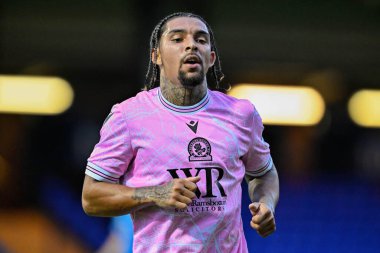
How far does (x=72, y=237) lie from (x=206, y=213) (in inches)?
204

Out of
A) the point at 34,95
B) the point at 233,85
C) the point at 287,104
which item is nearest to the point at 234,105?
the point at 233,85

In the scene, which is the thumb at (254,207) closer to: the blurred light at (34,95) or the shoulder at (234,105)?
the shoulder at (234,105)

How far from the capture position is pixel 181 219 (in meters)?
3.08

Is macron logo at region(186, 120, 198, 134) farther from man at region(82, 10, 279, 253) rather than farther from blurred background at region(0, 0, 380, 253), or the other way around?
blurred background at region(0, 0, 380, 253)

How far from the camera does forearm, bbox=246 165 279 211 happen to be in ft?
11.0

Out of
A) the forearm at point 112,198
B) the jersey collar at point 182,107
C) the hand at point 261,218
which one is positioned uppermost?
the jersey collar at point 182,107

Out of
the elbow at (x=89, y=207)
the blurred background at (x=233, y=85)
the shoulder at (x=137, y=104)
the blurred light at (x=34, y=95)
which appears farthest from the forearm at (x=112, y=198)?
the blurred light at (x=34, y=95)

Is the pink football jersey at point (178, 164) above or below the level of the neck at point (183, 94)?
below

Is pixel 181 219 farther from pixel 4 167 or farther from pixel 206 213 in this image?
pixel 4 167

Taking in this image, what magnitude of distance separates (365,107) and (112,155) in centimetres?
687

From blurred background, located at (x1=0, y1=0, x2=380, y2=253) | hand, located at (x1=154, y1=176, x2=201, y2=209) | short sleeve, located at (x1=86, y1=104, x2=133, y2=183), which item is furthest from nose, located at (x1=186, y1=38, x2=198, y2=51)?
blurred background, located at (x1=0, y1=0, x2=380, y2=253)

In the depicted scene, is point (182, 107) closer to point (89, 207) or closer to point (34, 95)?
point (89, 207)

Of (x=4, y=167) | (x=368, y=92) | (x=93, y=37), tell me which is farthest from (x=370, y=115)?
(x=4, y=167)

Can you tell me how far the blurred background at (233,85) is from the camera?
8.16 meters
